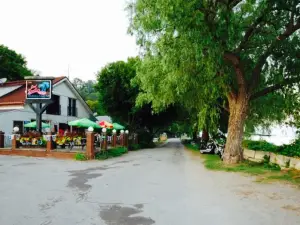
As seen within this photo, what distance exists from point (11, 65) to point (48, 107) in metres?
16.6

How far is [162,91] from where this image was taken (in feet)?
61.0

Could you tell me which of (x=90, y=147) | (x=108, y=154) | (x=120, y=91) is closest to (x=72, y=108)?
(x=120, y=91)

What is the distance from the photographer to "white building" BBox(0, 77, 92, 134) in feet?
91.1

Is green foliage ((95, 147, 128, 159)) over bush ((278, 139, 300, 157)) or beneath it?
beneath

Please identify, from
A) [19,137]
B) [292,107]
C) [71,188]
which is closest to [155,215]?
[71,188]

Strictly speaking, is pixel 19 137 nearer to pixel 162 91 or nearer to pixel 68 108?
→ pixel 162 91

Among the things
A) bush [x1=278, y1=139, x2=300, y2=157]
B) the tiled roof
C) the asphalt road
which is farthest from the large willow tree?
the tiled roof

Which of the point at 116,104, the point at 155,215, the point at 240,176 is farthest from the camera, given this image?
Answer: the point at 116,104

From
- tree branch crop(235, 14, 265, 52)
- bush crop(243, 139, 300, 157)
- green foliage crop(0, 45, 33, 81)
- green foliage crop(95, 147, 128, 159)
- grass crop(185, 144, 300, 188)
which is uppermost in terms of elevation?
green foliage crop(0, 45, 33, 81)

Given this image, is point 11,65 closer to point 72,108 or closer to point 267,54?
point 72,108

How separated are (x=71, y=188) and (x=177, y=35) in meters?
7.94

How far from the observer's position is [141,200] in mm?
7969

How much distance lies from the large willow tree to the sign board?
7.79m

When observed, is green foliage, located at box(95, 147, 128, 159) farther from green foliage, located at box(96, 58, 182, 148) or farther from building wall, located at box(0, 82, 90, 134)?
building wall, located at box(0, 82, 90, 134)
